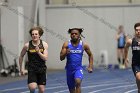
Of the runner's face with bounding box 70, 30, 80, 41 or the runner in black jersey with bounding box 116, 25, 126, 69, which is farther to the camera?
the runner in black jersey with bounding box 116, 25, 126, 69

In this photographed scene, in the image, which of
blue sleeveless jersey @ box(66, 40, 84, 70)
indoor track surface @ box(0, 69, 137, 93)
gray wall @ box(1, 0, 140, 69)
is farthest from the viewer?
gray wall @ box(1, 0, 140, 69)

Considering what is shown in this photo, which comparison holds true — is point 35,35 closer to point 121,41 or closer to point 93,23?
point 121,41

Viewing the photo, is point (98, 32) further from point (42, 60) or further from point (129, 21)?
point (42, 60)

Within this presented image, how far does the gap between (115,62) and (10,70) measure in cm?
664

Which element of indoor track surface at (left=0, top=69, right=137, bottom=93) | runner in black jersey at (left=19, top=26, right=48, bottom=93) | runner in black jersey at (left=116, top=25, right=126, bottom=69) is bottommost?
indoor track surface at (left=0, top=69, right=137, bottom=93)

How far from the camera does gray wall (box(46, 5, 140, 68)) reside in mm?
→ 25172

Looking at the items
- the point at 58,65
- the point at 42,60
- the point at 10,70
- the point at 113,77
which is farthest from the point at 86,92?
the point at 58,65

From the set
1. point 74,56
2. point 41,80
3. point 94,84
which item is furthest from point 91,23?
point 41,80

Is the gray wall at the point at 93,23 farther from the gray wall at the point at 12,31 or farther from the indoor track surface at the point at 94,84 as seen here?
the indoor track surface at the point at 94,84

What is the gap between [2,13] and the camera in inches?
843

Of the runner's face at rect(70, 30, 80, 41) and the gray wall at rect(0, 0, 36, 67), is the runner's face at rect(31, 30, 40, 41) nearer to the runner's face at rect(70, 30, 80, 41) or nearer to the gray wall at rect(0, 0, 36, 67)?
the runner's face at rect(70, 30, 80, 41)

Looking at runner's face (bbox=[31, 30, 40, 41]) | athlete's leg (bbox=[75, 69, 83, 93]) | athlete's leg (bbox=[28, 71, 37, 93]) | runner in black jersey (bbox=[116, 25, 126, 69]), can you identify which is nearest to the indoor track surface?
runner in black jersey (bbox=[116, 25, 126, 69])

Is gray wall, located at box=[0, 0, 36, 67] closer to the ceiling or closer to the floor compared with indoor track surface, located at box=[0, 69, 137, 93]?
closer to the ceiling

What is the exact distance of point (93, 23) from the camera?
25.3 m
